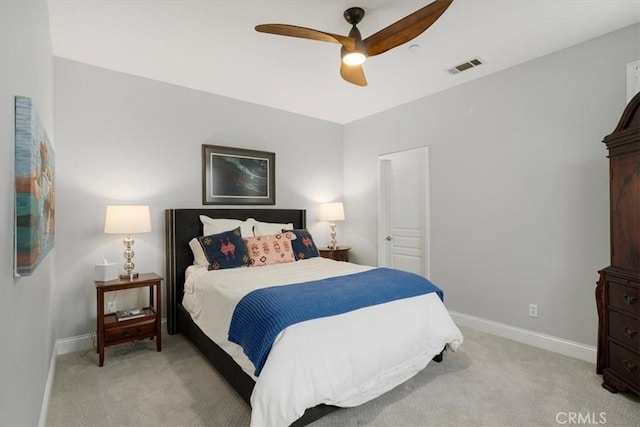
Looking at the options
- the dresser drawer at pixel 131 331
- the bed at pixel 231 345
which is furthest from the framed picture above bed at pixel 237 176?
the dresser drawer at pixel 131 331

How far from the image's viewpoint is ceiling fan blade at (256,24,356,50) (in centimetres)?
197

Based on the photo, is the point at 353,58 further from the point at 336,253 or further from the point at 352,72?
the point at 336,253

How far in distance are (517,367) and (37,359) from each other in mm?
3235

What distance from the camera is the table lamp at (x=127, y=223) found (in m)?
2.81

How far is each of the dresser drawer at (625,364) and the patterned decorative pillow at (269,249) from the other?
8.84 feet

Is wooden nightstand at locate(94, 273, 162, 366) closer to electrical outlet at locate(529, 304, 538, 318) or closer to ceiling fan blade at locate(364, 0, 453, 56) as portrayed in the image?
ceiling fan blade at locate(364, 0, 453, 56)

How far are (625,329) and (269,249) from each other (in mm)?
2893

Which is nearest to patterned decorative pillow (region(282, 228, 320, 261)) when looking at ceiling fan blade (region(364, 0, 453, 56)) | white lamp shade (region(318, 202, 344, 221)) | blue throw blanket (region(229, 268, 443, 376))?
white lamp shade (region(318, 202, 344, 221))

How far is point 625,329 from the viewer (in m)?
2.14

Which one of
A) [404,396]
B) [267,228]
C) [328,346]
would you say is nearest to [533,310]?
[404,396]

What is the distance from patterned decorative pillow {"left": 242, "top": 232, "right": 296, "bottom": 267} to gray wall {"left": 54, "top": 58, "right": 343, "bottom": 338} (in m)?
0.93

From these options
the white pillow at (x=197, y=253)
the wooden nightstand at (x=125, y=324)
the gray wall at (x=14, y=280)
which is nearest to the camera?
the gray wall at (x=14, y=280)

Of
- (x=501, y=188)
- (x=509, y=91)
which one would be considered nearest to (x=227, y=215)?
(x=501, y=188)

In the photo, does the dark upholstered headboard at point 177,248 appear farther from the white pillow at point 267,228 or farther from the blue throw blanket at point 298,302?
the blue throw blanket at point 298,302
